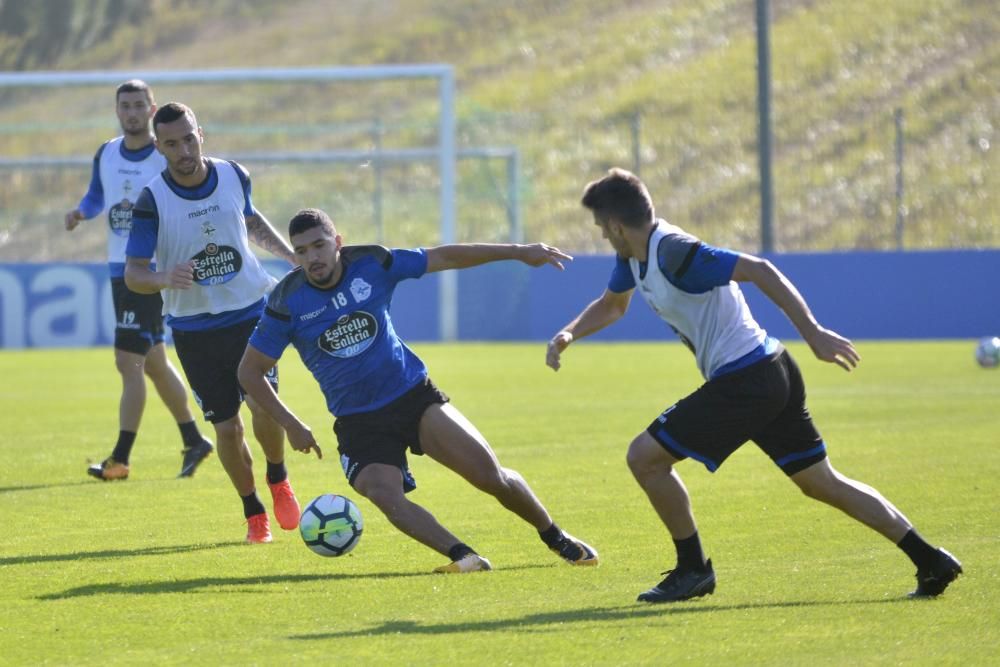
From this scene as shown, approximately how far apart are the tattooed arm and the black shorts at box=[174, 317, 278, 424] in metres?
0.52

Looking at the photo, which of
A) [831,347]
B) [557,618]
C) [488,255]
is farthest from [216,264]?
[831,347]

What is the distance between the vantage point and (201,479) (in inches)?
448

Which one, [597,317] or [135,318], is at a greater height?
[597,317]

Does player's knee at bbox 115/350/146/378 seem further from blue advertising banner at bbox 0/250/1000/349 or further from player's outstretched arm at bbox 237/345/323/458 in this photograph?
blue advertising banner at bbox 0/250/1000/349

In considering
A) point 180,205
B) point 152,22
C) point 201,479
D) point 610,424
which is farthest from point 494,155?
point 152,22

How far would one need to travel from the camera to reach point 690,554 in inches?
274

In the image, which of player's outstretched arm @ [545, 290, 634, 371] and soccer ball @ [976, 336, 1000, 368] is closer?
player's outstretched arm @ [545, 290, 634, 371]

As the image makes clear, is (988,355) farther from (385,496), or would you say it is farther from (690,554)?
(690,554)

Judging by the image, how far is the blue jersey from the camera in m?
7.84

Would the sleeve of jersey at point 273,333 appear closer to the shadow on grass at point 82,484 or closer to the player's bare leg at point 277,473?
the player's bare leg at point 277,473

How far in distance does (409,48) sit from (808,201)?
71.2ft

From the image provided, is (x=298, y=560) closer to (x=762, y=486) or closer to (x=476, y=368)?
(x=762, y=486)

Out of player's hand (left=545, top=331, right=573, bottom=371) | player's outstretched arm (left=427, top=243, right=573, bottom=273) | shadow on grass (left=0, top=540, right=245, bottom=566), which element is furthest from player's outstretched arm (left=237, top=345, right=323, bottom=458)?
player's hand (left=545, top=331, right=573, bottom=371)

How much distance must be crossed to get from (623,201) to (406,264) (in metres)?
1.50
